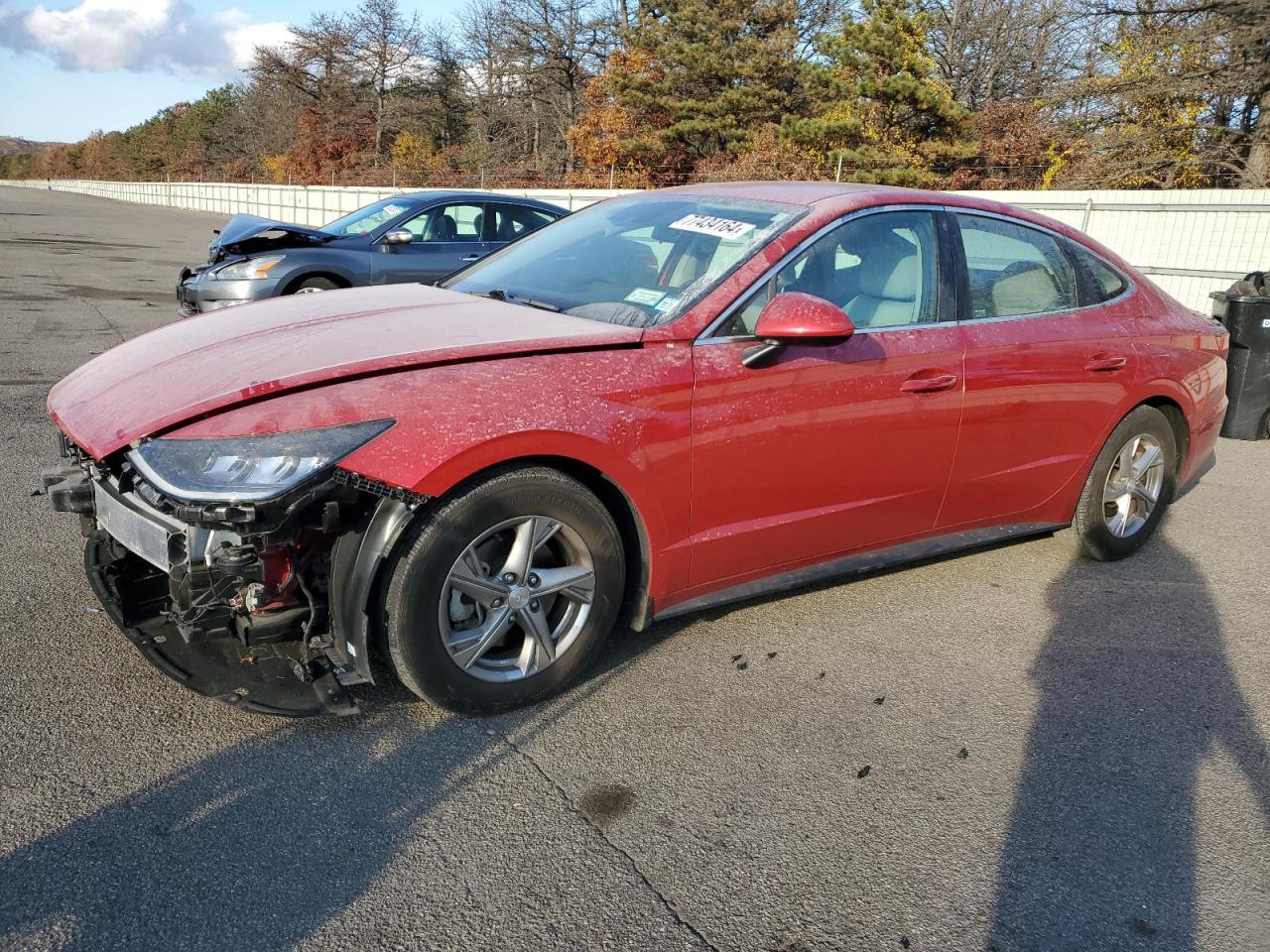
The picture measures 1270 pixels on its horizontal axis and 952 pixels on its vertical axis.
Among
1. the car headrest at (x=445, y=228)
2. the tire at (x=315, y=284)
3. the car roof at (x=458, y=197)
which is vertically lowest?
the tire at (x=315, y=284)

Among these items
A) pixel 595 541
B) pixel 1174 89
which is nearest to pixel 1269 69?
pixel 1174 89

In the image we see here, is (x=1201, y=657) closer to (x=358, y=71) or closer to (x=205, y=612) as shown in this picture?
(x=205, y=612)

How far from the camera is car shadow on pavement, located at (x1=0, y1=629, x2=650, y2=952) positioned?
2195 millimetres

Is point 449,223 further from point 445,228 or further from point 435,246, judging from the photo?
point 435,246

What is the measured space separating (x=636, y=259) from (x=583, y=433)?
3.53ft

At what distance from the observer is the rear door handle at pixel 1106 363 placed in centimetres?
432

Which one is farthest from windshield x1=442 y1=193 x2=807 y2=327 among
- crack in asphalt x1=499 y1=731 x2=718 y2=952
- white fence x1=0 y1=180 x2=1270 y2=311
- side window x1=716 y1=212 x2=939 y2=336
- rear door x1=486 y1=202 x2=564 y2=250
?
rear door x1=486 y1=202 x2=564 y2=250

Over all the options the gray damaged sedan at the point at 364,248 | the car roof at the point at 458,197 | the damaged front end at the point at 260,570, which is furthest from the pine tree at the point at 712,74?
the damaged front end at the point at 260,570

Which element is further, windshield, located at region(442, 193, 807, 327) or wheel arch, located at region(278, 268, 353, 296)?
wheel arch, located at region(278, 268, 353, 296)

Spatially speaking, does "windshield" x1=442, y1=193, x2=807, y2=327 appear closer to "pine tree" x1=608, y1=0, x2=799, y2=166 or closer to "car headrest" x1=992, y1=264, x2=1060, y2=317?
"car headrest" x1=992, y1=264, x2=1060, y2=317

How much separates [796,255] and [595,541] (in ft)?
4.12

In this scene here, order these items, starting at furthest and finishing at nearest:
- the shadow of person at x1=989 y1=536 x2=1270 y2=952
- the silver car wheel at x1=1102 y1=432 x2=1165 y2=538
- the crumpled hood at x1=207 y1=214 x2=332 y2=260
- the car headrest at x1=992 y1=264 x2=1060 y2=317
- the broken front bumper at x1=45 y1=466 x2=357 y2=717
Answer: the crumpled hood at x1=207 y1=214 x2=332 y2=260
the silver car wheel at x1=1102 y1=432 x2=1165 y2=538
the car headrest at x1=992 y1=264 x2=1060 y2=317
the broken front bumper at x1=45 y1=466 x2=357 y2=717
the shadow of person at x1=989 y1=536 x2=1270 y2=952

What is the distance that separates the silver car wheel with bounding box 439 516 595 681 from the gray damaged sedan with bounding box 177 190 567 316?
22.3 ft

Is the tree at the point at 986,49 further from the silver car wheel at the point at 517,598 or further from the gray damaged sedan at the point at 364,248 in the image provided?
the silver car wheel at the point at 517,598
